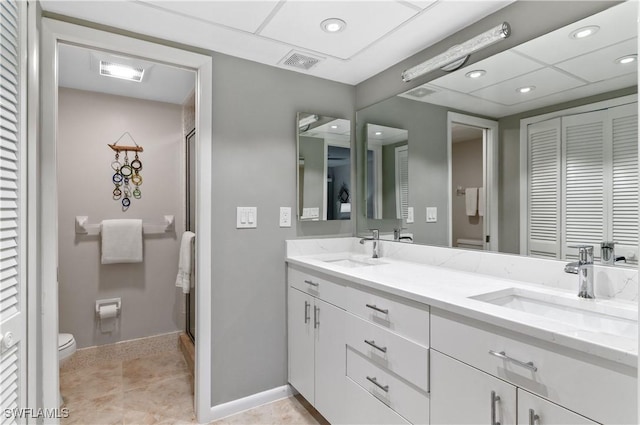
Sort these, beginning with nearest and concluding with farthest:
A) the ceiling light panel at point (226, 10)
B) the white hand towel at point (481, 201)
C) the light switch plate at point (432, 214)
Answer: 1. the ceiling light panel at point (226, 10)
2. the white hand towel at point (481, 201)
3. the light switch plate at point (432, 214)

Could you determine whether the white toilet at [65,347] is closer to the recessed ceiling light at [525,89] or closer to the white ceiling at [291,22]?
the white ceiling at [291,22]

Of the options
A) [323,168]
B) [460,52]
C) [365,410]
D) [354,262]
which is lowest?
[365,410]

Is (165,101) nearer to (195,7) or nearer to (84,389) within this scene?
(195,7)

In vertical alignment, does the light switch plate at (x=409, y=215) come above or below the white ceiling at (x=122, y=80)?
below

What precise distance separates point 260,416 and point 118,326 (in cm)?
160

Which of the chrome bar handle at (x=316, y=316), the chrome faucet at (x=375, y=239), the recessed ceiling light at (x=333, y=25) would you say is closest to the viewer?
the recessed ceiling light at (x=333, y=25)

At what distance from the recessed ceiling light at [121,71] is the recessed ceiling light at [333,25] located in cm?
140

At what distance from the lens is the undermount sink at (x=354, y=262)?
219 cm

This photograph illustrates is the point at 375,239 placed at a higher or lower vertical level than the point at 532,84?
lower

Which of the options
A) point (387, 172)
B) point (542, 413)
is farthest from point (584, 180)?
point (387, 172)

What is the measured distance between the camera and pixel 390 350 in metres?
1.41

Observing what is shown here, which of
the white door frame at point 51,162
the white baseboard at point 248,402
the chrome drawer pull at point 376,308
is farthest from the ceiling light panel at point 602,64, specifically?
the white baseboard at point 248,402

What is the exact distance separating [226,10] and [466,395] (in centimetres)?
184

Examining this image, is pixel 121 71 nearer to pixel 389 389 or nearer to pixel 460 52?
pixel 460 52
